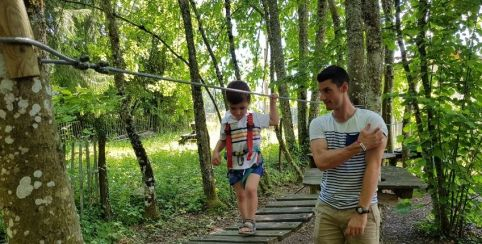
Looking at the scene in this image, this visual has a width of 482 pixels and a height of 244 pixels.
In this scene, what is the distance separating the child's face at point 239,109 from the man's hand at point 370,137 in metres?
1.43

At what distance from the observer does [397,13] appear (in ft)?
19.0

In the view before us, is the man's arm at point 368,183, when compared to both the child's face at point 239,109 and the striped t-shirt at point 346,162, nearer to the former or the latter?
the striped t-shirt at point 346,162

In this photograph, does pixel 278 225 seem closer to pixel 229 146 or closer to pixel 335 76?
pixel 229 146

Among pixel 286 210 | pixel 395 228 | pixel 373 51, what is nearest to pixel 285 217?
pixel 286 210

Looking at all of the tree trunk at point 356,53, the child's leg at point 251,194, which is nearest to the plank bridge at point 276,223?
the child's leg at point 251,194

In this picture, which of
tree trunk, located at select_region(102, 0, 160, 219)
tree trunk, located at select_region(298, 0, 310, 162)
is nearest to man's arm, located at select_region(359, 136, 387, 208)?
tree trunk, located at select_region(102, 0, 160, 219)

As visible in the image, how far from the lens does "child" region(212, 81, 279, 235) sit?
3.65 metres

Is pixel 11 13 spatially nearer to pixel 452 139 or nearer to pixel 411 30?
pixel 411 30

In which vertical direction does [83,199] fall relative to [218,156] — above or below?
below

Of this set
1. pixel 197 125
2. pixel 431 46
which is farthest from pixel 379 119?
pixel 197 125

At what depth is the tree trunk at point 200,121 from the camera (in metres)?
6.73

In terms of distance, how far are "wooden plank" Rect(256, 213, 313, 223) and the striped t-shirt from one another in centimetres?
129

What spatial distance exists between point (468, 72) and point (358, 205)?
3349mm

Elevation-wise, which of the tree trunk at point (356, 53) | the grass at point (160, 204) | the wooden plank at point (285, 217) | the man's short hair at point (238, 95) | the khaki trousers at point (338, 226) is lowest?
the grass at point (160, 204)
